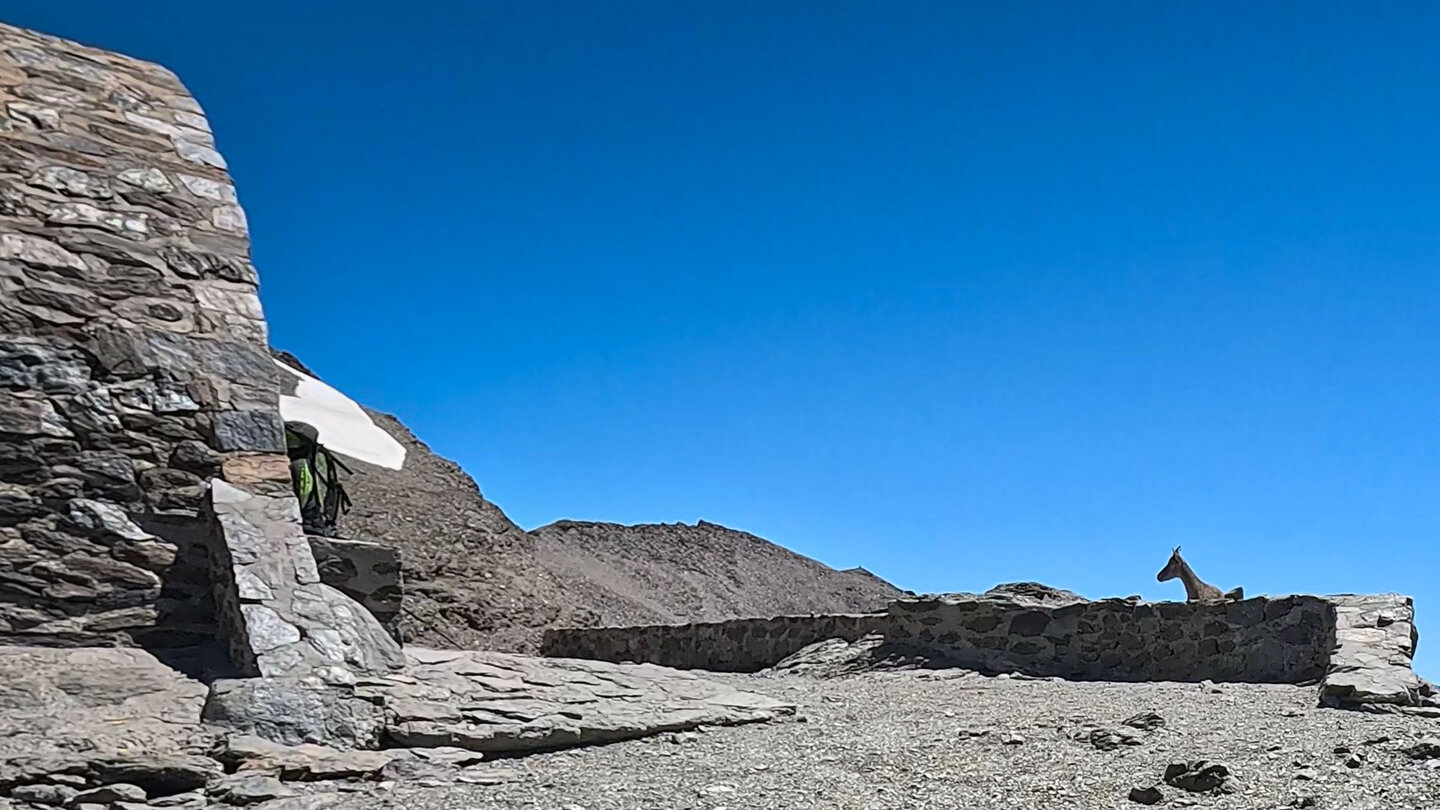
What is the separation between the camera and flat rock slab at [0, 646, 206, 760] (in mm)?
4531

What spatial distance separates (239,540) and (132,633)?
0.67m

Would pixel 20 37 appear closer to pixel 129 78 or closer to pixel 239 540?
pixel 129 78

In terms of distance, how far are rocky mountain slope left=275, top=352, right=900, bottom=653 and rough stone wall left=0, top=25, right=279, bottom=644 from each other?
10.6 meters

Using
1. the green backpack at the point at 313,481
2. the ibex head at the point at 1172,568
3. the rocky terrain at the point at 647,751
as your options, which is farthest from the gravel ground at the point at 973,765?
the green backpack at the point at 313,481

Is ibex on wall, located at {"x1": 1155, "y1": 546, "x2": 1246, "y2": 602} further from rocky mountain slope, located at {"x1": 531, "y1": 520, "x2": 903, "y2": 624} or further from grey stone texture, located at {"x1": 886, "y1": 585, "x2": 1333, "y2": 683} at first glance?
rocky mountain slope, located at {"x1": 531, "y1": 520, "x2": 903, "y2": 624}

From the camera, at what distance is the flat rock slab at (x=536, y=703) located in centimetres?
521

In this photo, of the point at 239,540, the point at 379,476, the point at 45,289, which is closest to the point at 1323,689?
the point at 239,540

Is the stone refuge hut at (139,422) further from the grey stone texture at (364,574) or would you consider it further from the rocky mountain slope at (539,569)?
the rocky mountain slope at (539,569)

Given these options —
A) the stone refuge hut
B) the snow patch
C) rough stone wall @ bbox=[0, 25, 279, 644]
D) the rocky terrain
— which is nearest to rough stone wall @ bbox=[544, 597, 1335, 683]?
the rocky terrain

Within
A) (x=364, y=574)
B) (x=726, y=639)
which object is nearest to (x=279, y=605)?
(x=364, y=574)

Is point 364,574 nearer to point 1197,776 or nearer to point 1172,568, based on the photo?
point 1197,776

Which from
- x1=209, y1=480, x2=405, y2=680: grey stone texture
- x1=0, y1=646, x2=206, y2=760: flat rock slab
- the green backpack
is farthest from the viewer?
the green backpack

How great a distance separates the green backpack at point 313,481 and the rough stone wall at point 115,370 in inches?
223

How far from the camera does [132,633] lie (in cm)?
596
